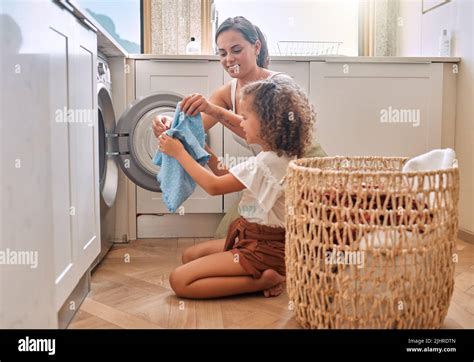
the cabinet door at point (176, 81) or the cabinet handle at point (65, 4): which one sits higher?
the cabinet handle at point (65, 4)

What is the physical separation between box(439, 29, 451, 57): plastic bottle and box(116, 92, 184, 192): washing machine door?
1.37m

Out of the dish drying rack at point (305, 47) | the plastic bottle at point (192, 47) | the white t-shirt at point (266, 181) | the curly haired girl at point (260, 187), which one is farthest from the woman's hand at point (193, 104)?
the dish drying rack at point (305, 47)

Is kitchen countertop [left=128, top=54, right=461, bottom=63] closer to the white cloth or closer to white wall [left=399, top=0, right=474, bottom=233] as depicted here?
white wall [left=399, top=0, right=474, bottom=233]

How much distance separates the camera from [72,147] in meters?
1.30

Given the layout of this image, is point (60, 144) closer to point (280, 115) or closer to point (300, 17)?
point (280, 115)

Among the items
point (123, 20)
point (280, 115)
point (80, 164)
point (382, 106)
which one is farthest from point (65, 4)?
point (123, 20)

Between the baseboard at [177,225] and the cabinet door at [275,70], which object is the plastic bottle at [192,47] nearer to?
the cabinet door at [275,70]

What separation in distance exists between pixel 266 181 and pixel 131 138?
78cm

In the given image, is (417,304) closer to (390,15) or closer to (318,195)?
(318,195)

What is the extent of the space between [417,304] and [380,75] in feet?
5.13

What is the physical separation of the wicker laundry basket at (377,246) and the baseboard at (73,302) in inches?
A: 23.8

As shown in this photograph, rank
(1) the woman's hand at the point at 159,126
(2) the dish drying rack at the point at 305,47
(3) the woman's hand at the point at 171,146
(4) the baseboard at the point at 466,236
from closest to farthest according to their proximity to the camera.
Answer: (3) the woman's hand at the point at 171,146
(1) the woman's hand at the point at 159,126
(4) the baseboard at the point at 466,236
(2) the dish drying rack at the point at 305,47

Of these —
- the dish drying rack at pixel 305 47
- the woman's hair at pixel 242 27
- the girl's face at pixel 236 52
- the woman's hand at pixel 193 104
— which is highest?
the dish drying rack at pixel 305 47

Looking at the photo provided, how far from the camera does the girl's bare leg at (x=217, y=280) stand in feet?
5.00
